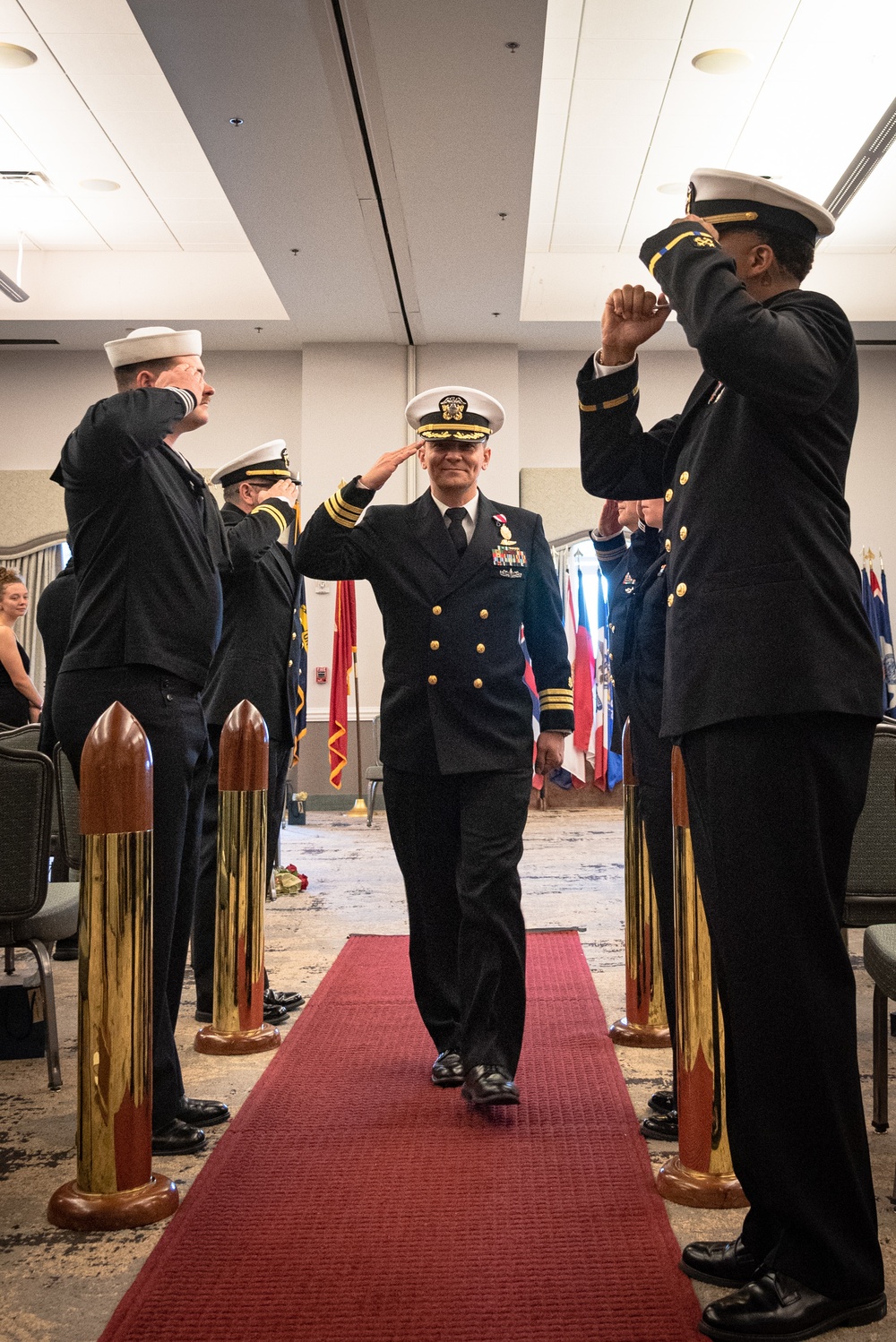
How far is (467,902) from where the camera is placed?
267cm

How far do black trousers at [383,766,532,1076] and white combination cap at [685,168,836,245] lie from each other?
1.40 meters

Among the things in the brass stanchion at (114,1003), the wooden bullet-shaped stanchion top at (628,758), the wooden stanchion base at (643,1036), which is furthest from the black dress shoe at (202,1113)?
the wooden bullet-shaped stanchion top at (628,758)

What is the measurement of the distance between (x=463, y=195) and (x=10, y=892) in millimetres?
5957

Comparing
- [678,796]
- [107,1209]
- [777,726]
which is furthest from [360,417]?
[777,726]

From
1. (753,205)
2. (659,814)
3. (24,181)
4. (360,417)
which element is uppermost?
(24,181)

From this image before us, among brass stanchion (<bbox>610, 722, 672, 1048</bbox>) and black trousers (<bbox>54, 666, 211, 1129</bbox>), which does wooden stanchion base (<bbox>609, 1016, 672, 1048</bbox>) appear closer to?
brass stanchion (<bbox>610, 722, 672, 1048</bbox>)

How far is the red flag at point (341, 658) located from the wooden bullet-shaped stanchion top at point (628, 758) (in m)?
6.13

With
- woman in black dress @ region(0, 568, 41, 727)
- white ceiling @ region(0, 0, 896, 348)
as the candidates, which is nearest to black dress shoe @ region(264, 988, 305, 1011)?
woman in black dress @ region(0, 568, 41, 727)

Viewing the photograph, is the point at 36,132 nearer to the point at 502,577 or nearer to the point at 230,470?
the point at 230,470

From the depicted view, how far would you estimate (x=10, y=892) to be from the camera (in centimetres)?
276

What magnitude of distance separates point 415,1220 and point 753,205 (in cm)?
172

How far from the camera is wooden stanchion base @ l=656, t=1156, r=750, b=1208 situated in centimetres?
203

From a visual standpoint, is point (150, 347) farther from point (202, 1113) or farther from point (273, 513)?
point (202, 1113)

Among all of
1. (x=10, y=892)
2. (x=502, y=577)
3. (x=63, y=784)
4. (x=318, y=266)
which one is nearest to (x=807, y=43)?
(x=318, y=266)
